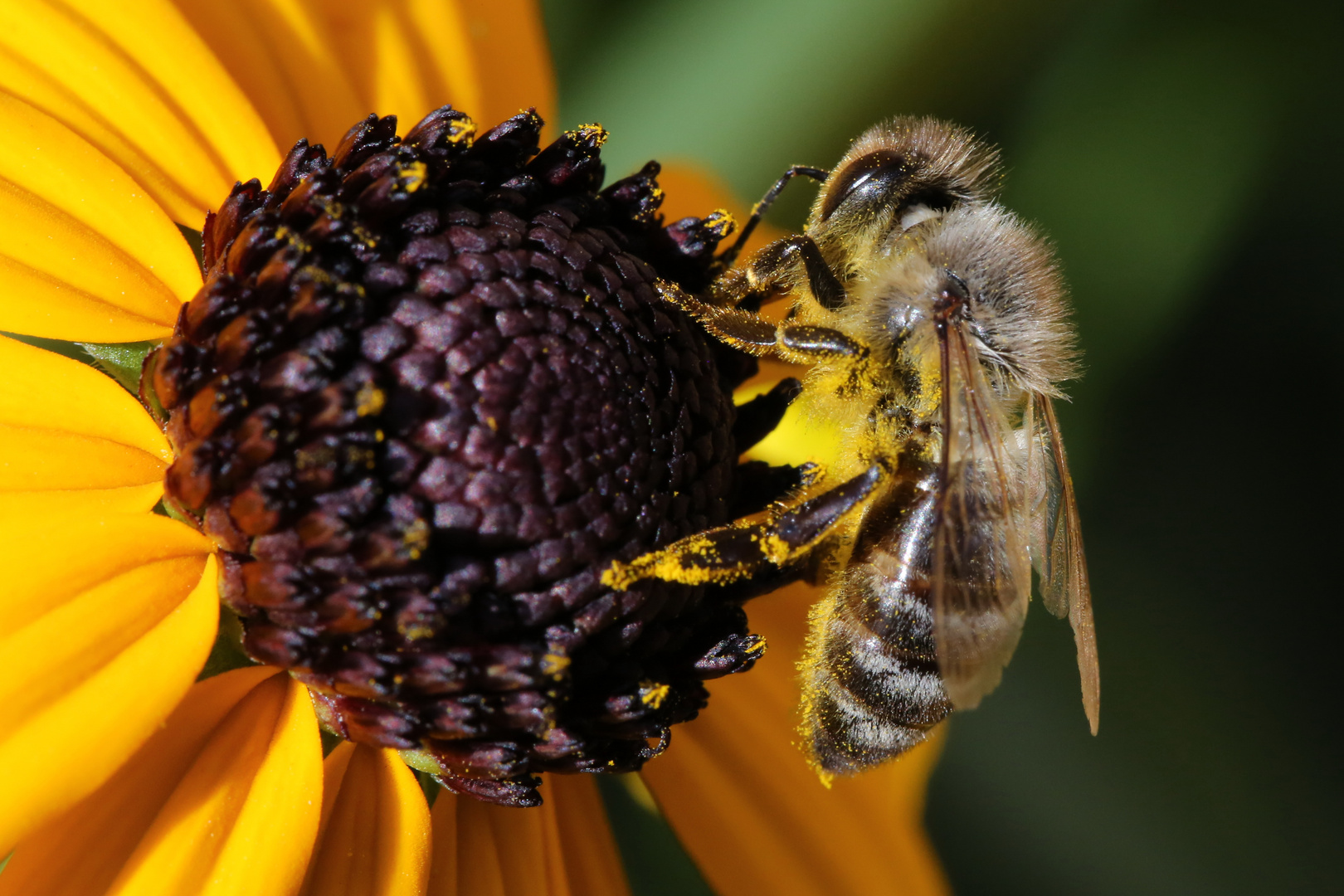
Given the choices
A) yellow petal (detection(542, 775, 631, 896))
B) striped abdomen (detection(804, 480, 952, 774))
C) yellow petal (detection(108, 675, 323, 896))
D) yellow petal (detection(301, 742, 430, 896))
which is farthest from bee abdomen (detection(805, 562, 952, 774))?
yellow petal (detection(108, 675, 323, 896))

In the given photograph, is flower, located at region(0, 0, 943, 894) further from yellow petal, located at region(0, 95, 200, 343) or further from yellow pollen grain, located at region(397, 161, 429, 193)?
yellow pollen grain, located at region(397, 161, 429, 193)

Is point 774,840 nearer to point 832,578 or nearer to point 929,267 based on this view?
point 832,578

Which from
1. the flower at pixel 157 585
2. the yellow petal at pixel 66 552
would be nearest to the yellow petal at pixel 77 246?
the flower at pixel 157 585

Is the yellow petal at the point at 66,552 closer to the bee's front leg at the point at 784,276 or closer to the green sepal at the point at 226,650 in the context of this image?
the green sepal at the point at 226,650

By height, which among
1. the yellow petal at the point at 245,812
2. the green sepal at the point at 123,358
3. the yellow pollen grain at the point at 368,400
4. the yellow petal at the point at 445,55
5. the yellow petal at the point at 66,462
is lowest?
Result: the yellow petal at the point at 245,812

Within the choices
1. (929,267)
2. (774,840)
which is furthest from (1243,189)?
(774,840)

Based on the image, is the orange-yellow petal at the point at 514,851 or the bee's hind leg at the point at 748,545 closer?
the bee's hind leg at the point at 748,545

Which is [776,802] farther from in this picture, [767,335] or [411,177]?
[411,177]

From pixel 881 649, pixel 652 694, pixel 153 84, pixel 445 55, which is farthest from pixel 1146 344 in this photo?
pixel 153 84
